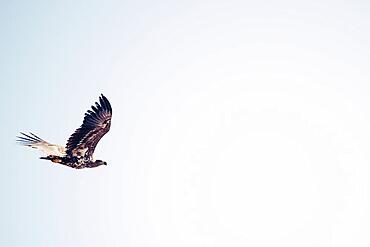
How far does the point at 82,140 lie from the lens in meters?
25.5

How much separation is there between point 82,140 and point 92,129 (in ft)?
2.60

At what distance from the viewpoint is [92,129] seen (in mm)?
25156

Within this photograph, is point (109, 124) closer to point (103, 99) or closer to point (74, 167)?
point (103, 99)

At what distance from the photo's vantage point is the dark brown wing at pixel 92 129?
80.9ft

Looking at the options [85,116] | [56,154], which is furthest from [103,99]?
[56,154]

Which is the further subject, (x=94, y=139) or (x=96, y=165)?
(x=96, y=165)

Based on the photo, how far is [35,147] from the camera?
985 inches

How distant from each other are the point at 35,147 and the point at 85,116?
A: 8.45ft

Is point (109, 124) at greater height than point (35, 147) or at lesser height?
greater

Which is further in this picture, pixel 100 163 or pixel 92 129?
pixel 100 163

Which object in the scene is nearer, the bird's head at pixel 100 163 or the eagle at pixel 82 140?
the eagle at pixel 82 140

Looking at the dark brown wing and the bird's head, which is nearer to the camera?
the dark brown wing

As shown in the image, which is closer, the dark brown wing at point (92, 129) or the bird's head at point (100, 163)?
the dark brown wing at point (92, 129)

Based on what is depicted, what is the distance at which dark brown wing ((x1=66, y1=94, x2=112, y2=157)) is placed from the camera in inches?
971
